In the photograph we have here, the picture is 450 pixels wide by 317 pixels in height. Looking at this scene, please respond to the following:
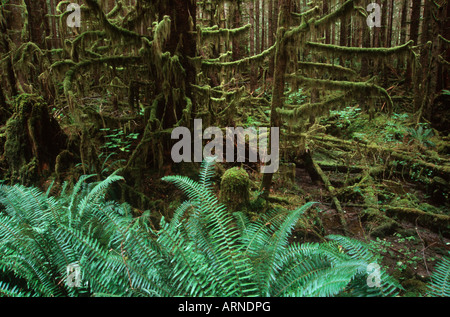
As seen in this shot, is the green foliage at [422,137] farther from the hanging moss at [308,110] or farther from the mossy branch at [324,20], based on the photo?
the mossy branch at [324,20]

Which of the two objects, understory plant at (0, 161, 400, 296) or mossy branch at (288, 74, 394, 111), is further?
mossy branch at (288, 74, 394, 111)

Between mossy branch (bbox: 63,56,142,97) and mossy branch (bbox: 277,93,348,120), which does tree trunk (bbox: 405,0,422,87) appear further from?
mossy branch (bbox: 63,56,142,97)

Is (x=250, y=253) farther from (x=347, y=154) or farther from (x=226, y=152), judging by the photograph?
(x=347, y=154)

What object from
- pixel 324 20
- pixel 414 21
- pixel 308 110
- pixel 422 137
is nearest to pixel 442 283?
pixel 308 110

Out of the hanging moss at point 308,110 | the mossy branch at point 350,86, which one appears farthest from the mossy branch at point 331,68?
the hanging moss at point 308,110

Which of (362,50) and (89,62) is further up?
(362,50)

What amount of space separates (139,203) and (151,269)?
7.89 ft

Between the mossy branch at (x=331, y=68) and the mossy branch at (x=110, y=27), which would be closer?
the mossy branch at (x=110, y=27)

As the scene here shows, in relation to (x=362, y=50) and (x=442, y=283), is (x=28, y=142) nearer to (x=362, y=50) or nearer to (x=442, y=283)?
(x=362, y=50)

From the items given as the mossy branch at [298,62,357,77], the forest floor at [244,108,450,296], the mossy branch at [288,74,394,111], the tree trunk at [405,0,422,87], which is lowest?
the forest floor at [244,108,450,296]

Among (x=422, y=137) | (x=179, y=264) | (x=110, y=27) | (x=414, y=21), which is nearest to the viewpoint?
(x=179, y=264)

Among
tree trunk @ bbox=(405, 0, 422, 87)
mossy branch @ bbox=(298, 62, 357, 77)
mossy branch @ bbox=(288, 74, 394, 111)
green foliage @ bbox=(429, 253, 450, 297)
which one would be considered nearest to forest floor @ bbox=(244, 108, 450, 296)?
green foliage @ bbox=(429, 253, 450, 297)

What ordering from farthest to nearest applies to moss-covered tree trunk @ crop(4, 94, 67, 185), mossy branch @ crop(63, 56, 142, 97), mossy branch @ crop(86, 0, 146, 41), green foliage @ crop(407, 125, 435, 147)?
green foliage @ crop(407, 125, 435, 147), moss-covered tree trunk @ crop(4, 94, 67, 185), mossy branch @ crop(63, 56, 142, 97), mossy branch @ crop(86, 0, 146, 41)
